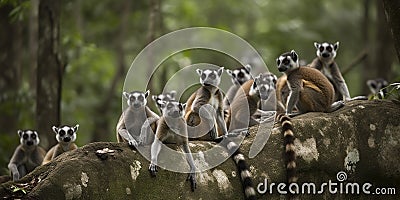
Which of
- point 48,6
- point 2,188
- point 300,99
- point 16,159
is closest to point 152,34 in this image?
point 48,6

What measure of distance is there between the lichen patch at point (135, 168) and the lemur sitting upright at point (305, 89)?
3072 millimetres

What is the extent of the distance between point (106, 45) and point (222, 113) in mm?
15258

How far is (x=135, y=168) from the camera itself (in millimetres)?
5711

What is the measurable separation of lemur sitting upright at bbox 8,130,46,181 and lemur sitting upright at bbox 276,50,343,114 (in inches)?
167

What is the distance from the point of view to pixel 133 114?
800 centimetres

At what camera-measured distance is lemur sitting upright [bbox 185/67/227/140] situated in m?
7.60

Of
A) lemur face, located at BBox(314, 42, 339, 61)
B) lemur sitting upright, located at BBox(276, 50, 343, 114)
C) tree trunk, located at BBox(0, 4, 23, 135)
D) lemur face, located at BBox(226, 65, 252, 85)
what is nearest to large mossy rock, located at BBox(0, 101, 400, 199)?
lemur sitting upright, located at BBox(276, 50, 343, 114)

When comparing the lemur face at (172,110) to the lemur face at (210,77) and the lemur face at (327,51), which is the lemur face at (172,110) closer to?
the lemur face at (210,77)

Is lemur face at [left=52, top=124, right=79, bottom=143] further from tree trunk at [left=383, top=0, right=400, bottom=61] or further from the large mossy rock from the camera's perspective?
tree trunk at [left=383, top=0, right=400, bottom=61]

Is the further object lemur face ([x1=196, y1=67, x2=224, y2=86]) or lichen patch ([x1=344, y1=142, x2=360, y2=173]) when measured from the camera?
lemur face ([x1=196, y1=67, x2=224, y2=86])

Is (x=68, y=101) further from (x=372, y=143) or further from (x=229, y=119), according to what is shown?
(x=372, y=143)

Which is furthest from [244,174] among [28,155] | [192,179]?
[28,155]

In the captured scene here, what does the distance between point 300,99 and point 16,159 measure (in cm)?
484

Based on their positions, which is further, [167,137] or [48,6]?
[48,6]
